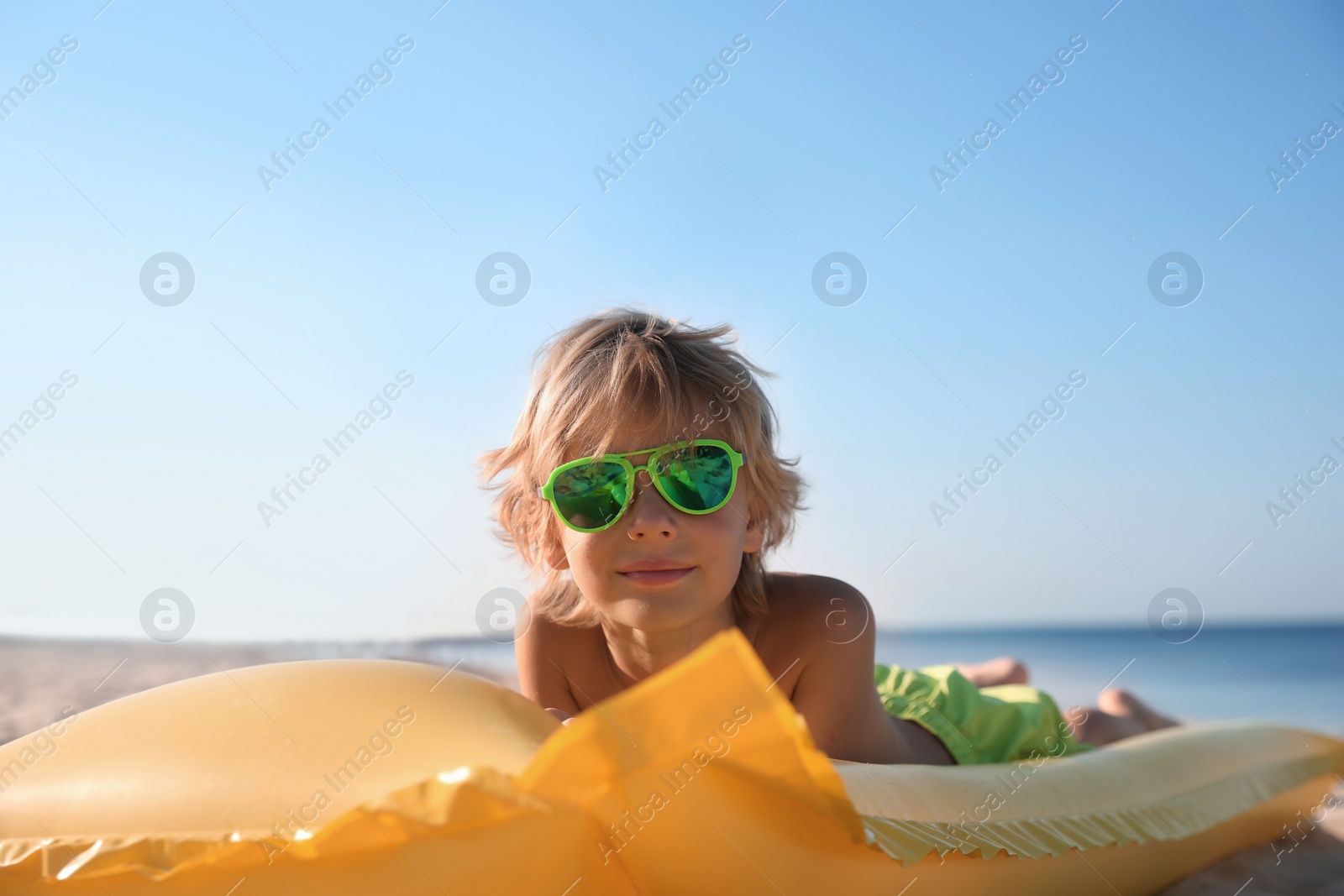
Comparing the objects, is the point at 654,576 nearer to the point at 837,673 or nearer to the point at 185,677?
the point at 837,673

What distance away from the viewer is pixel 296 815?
108cm

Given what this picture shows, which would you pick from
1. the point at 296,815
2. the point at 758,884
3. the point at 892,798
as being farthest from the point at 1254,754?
the point at 296,815

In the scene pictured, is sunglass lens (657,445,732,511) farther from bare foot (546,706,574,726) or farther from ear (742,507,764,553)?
bare foot (546,706,574,726)

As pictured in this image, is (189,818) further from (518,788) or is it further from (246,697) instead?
(518,788)

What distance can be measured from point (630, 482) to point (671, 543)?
0.17m

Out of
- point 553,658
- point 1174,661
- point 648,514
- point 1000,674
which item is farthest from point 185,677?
point 1174,661

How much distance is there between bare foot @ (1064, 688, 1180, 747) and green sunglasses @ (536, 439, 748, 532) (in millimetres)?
1935

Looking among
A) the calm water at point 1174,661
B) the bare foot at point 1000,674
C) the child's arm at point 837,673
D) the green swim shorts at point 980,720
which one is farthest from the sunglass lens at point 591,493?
the calm water at point 1174,661

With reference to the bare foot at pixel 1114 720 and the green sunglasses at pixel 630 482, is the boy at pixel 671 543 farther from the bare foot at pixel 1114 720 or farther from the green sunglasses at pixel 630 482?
the bare foot at pixel 1114 720

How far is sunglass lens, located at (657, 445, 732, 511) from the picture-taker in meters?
1.96

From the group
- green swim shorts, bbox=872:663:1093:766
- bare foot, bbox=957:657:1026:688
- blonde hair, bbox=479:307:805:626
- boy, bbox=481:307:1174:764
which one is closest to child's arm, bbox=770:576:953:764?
boy, bbox=481:307:1174:764

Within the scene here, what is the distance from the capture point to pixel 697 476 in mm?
1983

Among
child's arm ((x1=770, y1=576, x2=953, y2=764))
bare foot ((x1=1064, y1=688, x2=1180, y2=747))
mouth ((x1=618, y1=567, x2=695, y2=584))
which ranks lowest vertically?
bare foot ((x1=1064, y1=688, x2=1180, y2=747))

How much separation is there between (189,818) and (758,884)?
0.74 metres
